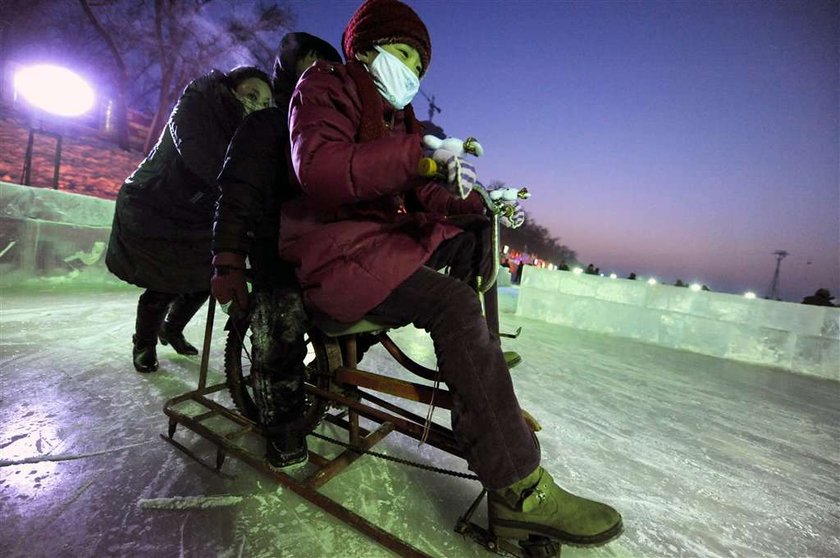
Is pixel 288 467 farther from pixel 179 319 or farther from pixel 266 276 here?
pixel 179 319

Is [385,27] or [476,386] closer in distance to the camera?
[476,386]

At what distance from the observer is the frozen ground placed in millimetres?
1318

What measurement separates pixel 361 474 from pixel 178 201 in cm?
202

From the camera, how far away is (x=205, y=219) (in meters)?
2.54

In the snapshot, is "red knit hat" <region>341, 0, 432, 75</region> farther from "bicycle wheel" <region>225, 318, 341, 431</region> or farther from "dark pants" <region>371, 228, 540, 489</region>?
"bicycle wheel" <region>225, 318, 341, 431</region>

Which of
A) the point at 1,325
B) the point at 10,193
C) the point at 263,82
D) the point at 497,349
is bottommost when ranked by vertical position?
the point at 1,325

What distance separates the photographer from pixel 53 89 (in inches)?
270

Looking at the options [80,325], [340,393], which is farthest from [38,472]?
[80,325]

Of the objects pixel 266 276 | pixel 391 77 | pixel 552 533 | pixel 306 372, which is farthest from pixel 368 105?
pixel 552 533

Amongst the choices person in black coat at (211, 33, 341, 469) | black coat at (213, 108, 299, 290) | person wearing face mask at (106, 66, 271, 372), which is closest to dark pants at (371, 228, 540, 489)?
person in black coat at (211, 33, 341, 469)

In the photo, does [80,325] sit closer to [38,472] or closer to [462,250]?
[38,472]

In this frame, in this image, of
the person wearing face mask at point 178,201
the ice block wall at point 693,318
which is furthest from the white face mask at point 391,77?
the ice block wall at point 693,318

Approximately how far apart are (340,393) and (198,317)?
3532mm

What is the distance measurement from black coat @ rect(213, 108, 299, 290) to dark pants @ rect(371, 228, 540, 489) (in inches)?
26.8
